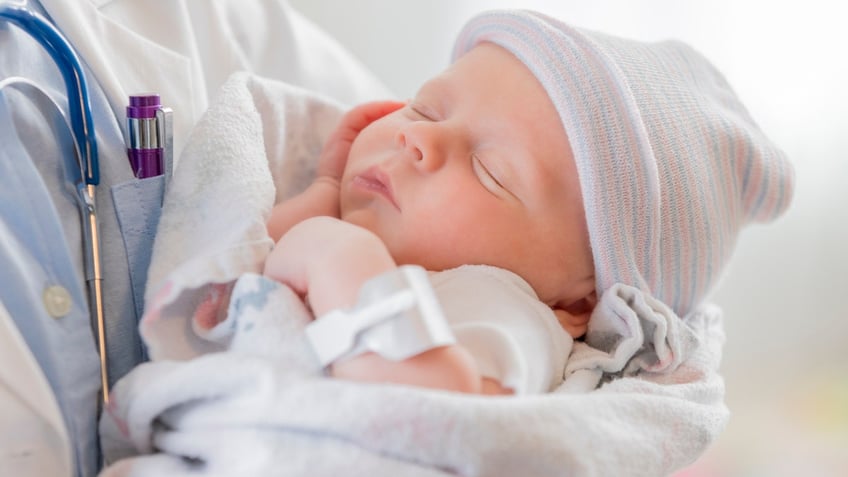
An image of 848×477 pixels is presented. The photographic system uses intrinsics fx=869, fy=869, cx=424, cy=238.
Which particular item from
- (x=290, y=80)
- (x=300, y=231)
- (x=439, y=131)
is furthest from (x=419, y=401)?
(x=290, y=80)

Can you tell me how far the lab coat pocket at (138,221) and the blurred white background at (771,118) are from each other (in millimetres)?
873

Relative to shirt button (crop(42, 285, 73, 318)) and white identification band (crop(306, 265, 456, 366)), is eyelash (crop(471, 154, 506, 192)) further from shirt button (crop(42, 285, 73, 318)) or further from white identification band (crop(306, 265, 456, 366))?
shirt button (crop(42, 285, 73, 318))

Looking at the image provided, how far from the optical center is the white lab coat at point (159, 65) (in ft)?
2.33

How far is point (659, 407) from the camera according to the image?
0.83 meters

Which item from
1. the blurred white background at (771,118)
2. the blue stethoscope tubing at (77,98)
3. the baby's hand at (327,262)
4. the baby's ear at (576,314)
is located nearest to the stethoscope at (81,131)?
the blue stethoscope tubing at (77,98)

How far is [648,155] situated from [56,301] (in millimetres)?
607

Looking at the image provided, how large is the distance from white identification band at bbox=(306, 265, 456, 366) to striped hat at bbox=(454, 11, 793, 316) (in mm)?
300

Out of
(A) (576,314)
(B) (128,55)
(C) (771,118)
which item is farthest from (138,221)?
(C) (771,118)

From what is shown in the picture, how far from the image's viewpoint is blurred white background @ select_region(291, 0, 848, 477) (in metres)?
1.65

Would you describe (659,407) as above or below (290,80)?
below

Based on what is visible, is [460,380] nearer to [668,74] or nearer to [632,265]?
[632,265]

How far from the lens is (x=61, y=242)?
0.79 meters

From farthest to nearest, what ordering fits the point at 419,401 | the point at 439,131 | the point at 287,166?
the point at 287,166 < the point at 439,131 < the point at 419,401

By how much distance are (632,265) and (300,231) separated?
0.36m
